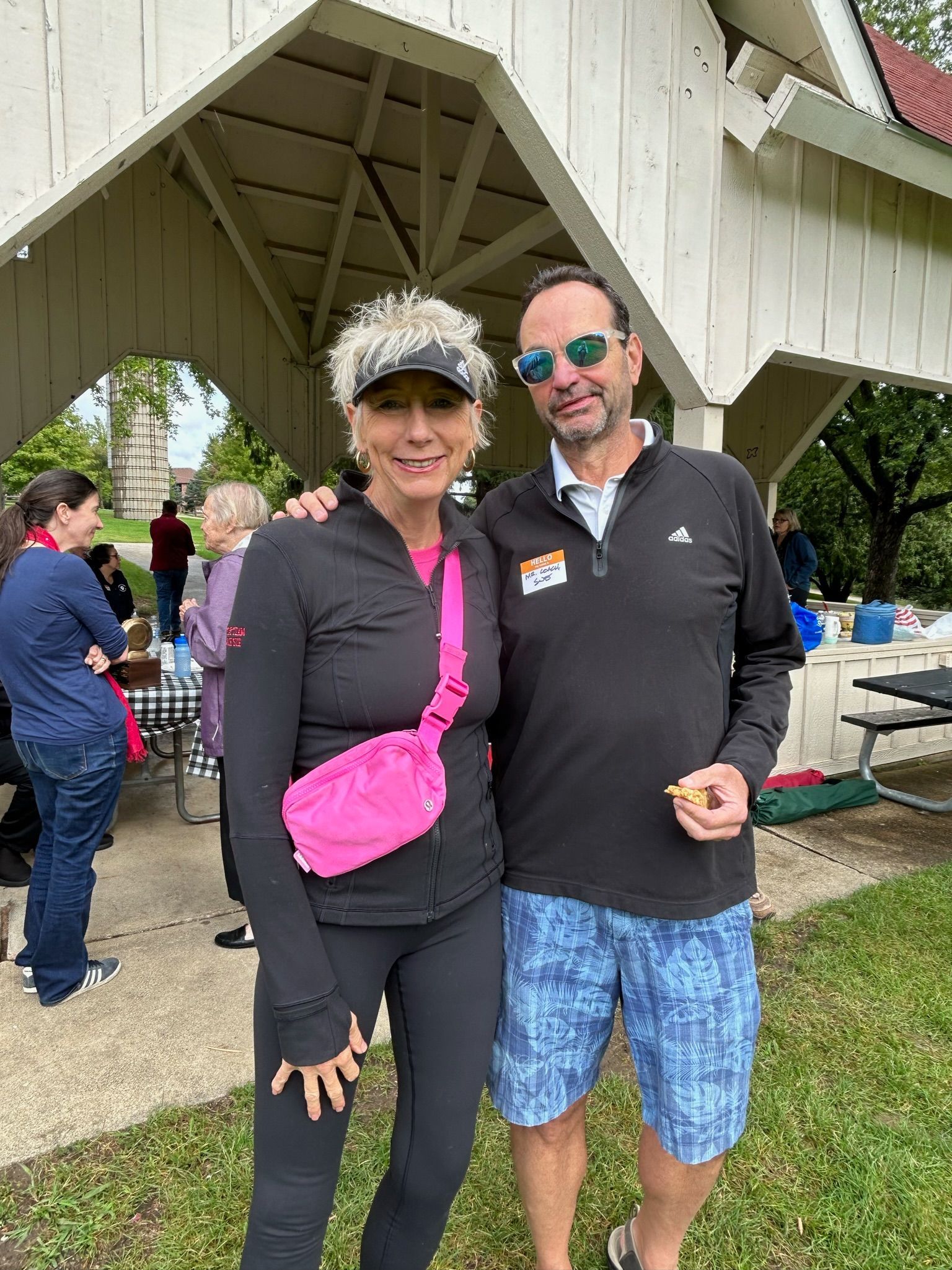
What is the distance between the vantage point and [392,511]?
136 cm

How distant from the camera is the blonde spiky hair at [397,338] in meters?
1.27

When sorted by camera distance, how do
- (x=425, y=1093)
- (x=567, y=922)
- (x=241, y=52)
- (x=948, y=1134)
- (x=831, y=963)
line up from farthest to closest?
1. (x=831, y=963)
2. (x=241, y=52)
3. (x=948, y=1134)
4. (x=567, y=922)
5. (x=425, y=1093)

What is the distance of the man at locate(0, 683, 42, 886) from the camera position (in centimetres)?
379

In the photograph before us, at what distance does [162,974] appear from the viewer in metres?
3.03

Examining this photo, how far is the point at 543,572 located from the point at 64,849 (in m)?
2.21

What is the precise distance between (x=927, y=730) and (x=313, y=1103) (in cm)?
618

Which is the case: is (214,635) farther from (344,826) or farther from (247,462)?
(247,462)

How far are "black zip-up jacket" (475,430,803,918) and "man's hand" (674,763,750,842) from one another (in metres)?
0.04

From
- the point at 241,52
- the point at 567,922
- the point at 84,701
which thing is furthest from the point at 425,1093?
the point at 241,52

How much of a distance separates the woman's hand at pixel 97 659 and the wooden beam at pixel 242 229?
21.0 feet

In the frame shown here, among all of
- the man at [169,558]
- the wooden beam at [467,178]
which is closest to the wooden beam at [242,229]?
the wooden beam at [467,178]

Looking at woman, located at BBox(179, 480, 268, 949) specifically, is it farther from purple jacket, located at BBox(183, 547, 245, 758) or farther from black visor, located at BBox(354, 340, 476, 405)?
black visor, located at BBox(354, 340, 476, 405)

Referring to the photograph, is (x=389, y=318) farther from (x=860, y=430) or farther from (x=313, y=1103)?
(x=860, y=430)

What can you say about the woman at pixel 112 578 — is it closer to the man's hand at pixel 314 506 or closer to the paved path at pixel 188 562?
the paved path at pixel 188 562
